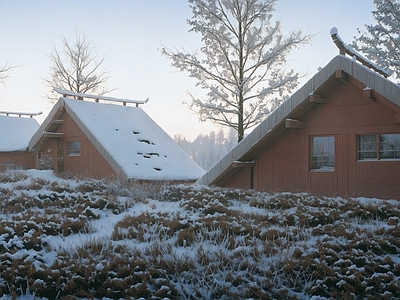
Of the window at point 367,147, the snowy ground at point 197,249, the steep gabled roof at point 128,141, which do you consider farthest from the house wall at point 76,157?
the snowy ground at point 197,249

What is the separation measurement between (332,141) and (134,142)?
12323 millimetres

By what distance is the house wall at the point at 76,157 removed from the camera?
80.6 feet

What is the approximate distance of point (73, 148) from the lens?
1070 inches

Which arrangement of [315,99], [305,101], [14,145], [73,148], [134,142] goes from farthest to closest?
1. [14,145]
2. [73,148]
3. [134,142]
4. [305,101]
5. [315,99]

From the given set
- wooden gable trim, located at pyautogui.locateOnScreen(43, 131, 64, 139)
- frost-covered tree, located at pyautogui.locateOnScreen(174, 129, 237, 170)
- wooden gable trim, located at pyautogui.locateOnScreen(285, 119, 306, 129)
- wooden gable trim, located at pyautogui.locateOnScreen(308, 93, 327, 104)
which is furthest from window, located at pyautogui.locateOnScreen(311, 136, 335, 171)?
frost-covered tree, located at pyautogui.locateOnScreen(174, 129, 237, 170)

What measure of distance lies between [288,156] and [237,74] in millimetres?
7629

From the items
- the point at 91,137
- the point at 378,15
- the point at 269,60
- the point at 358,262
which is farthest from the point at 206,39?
the point at 358,262

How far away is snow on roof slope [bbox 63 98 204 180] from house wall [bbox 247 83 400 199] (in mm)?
7196

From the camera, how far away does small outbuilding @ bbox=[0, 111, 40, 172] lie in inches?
1320

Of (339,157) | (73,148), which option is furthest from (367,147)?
(73,148)

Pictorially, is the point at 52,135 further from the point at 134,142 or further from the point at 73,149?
the point at 134,142

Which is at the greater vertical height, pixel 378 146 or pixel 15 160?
pixel 378 146

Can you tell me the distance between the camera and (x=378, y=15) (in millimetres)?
28172

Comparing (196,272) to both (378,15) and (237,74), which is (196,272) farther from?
(378,15)
